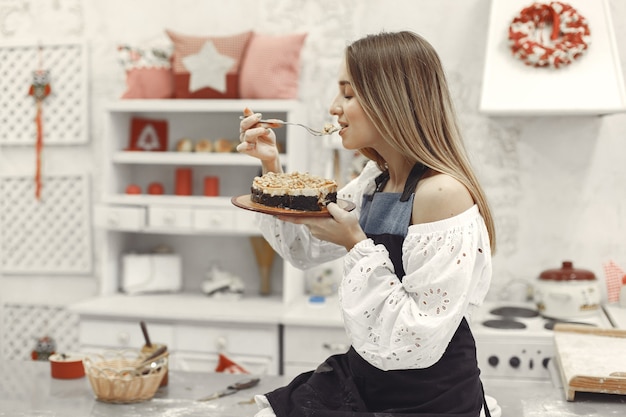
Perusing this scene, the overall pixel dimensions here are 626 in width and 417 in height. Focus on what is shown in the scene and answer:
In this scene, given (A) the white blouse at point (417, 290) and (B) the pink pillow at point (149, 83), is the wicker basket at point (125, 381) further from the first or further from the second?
(B) the pink pillow at point (149, 83)

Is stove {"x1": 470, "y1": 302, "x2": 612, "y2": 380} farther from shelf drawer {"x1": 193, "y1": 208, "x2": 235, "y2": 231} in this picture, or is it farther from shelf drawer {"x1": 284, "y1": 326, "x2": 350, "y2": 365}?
shelf drawer {"x1": 193, "y1": 208, "x2": 235, "y2": 231}

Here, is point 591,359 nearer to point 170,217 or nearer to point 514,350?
point 514,350

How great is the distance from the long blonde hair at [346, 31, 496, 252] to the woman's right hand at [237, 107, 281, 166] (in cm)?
40

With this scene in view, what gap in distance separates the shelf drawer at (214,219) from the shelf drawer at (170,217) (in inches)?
1.5

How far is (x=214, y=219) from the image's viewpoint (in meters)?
3.77

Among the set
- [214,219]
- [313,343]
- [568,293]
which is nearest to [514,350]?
[568,293]

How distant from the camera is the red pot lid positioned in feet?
11.4

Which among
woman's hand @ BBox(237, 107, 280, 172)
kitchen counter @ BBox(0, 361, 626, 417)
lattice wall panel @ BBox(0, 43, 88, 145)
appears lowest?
kitchen counter @ BBox(0, 361, 626, 417)

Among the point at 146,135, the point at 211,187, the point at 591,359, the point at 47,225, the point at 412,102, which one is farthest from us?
the point at 47,225

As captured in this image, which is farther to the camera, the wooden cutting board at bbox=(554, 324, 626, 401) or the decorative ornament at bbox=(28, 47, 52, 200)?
the decorative ornament at bbox=(28, 47, 52, 200)

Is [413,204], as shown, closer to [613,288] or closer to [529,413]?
[529,413]

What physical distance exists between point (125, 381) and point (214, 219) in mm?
1646

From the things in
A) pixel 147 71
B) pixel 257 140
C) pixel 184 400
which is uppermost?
pixel 147 71

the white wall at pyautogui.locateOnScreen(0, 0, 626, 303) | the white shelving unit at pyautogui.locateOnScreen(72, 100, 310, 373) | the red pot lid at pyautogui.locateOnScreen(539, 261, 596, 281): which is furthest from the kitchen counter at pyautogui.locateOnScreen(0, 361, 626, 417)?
the white wall at pyautogui.locateOnScreen(0, 0, 626, 303)
